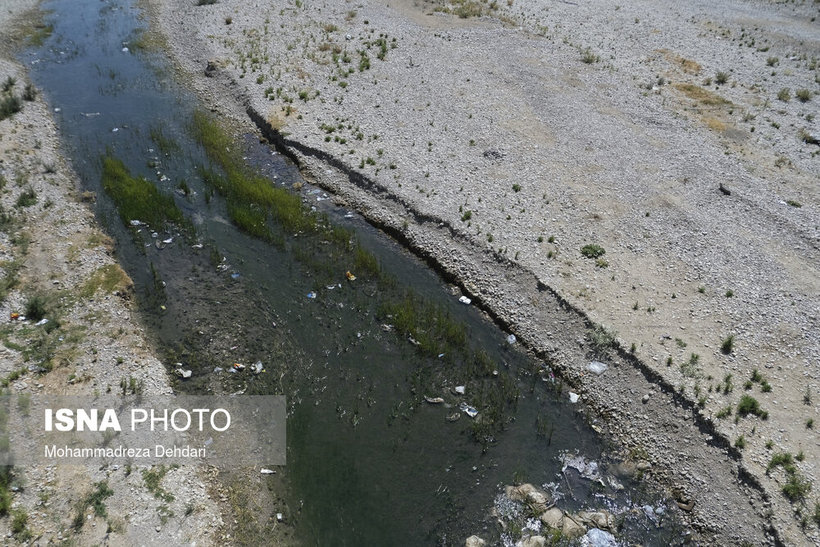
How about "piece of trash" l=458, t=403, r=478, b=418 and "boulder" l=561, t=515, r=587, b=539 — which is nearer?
"boulder" l=561, t=515, r=587, b=539

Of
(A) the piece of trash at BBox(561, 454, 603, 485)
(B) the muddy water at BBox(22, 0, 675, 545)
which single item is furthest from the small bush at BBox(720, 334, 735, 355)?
(A) the piece of trash at BBox(561, 454, 603, 485)

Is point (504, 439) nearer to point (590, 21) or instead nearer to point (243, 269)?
point (243, 269)

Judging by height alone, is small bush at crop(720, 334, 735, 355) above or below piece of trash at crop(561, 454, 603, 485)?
above

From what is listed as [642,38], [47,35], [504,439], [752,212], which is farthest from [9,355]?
[642,38]

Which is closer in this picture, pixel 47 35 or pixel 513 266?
pixel 513 266

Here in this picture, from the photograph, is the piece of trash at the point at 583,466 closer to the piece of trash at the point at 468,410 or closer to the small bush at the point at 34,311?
the piece of trash at the point at 468,410

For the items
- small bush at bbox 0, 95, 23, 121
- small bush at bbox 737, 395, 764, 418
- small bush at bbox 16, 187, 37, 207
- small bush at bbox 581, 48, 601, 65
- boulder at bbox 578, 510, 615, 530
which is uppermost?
small bush at bbox 581, 48, 601, 65

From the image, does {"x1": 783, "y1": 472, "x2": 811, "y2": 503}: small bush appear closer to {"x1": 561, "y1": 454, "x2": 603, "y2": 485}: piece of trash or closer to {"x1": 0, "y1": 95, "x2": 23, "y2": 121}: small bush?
{"x1": 561, "y1": 454, "x2": 603, "y2": 485}: piece of trash

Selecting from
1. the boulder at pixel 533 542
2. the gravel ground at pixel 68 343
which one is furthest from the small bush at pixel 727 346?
the gravel ground at pixel 68 343
